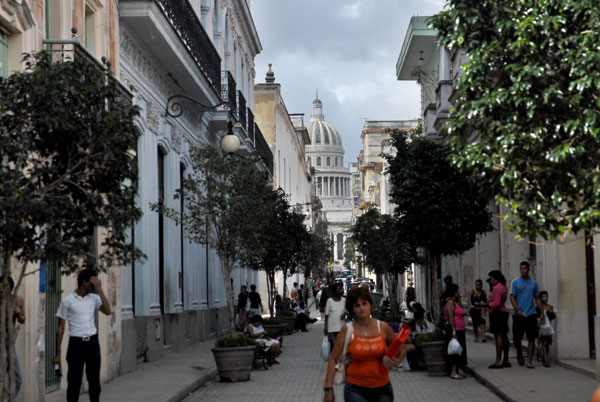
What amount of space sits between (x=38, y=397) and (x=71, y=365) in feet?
5.37

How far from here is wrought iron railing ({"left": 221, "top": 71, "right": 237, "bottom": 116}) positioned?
101 feet

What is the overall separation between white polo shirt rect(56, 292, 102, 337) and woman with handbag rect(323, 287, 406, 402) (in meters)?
4.16

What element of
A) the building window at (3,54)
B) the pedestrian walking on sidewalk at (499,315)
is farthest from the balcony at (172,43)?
the pedestrian walking on sidewalk at (499,315)

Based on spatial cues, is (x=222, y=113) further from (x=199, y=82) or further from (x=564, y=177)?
(x=564, y=177)

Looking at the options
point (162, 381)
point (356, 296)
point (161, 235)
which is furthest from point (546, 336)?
point (161, 235)

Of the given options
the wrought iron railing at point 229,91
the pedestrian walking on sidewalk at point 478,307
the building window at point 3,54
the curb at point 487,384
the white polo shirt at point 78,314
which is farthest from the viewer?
the wrought iron railing at point 229,91

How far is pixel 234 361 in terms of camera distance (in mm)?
17297

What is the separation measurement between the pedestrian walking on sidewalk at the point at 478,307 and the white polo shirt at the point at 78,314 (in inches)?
536

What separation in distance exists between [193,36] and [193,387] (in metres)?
10.9

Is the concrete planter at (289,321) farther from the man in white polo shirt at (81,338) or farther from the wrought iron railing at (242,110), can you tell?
the man in white polo shirt at (81,338)

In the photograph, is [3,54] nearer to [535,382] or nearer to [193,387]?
[193,387]

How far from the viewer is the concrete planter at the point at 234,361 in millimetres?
17328

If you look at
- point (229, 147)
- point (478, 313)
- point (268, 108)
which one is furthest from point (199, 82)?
point (268, 108)

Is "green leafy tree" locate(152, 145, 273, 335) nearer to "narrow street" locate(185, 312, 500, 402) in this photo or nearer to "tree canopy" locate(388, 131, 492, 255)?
"narrow street" locate(185, 312, 500, 402)
